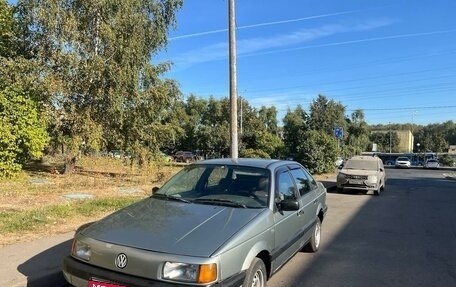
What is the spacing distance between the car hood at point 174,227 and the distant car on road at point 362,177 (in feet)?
44.2

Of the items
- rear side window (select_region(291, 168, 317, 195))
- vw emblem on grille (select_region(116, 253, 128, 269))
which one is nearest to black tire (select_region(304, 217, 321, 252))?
rear side window (select_region(291, 168, 317, 195))

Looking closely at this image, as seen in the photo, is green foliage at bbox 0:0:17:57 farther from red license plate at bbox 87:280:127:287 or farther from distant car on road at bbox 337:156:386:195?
red license plate at bbox 87:280:127:287

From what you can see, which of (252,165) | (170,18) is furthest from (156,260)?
(170,18)

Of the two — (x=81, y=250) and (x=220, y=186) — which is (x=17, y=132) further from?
(x=81, y=250)

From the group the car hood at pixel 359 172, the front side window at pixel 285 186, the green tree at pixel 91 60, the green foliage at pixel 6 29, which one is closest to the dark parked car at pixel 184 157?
the green tree at pixel 91 60

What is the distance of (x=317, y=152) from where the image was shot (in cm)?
2689

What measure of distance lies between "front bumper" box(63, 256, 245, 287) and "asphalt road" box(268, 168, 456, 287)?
1.77m

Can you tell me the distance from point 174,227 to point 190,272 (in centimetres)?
69

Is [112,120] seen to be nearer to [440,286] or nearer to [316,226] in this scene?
[316,226]

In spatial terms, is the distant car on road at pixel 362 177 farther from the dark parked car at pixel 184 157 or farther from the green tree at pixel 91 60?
the dark parked car at pixel 184 157

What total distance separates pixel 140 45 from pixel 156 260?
591 inches

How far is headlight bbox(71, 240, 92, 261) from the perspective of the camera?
174 inches

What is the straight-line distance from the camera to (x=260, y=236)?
4785 mm

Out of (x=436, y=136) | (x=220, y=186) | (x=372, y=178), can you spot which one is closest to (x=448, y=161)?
(x=436, y=136)
